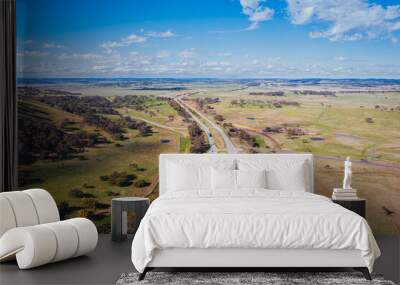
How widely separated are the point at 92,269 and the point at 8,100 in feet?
8.80

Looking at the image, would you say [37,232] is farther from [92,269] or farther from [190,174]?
[190,174]

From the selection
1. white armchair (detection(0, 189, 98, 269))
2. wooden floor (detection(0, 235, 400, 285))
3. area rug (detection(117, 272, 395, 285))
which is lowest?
wooden floor (detection(0, 235, 400, 285))

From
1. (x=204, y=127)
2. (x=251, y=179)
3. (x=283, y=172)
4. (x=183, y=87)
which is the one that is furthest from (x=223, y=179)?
(x=183, y=87)

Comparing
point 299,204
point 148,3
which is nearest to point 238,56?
point 148,3

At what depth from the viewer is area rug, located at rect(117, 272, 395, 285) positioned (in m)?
5.29

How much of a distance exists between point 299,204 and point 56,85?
381 centimetres

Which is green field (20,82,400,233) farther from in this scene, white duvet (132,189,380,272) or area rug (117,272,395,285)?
white duvet (132,189,380,272)

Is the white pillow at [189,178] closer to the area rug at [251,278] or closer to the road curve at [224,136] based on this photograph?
the road curve at [224,136]

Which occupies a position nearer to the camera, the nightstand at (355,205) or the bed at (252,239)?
the bed at (252,239)

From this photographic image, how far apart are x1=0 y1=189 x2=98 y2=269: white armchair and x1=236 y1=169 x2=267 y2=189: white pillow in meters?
1.75

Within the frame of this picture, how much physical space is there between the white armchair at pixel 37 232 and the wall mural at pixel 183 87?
5.83 ft

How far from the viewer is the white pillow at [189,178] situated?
739 cm

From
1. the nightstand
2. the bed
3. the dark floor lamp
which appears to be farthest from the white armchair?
the nightstand

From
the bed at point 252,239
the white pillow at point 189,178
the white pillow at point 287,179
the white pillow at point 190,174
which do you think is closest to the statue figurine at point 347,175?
the white pillow at point 287,179
